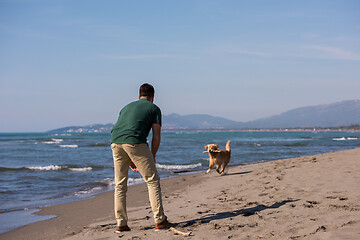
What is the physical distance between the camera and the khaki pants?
3.97 meters

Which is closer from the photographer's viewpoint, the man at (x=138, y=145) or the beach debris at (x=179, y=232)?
the beach debris at (x=179, y=232)

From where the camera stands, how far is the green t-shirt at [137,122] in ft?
13.0

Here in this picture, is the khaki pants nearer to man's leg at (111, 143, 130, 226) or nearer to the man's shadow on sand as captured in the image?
man's leg at (111, 143, 130, 226)

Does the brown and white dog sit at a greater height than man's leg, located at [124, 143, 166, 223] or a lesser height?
lesser

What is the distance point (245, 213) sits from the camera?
15.0ft

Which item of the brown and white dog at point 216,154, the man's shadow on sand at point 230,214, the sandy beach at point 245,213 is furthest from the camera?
the brown and white dog at point 216,154

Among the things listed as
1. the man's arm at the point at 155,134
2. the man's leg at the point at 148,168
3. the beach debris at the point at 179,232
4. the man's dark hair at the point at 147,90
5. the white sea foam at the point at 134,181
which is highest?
the man's dark hair at the point at 147,90

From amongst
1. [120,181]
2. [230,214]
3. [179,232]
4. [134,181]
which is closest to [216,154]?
[134,181]

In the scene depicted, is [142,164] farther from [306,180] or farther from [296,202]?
[306,180]

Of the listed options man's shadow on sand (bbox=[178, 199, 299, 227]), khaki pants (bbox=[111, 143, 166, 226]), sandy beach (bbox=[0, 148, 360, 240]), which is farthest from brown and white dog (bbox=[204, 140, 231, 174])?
khaki pants (bbox=[111, 143, 166, 226])

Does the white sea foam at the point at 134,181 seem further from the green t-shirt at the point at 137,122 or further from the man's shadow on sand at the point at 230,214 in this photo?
the green t-shirt at the point at 137,122

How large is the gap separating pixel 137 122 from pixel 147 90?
0.46 meters

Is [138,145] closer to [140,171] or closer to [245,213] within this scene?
[140,171]

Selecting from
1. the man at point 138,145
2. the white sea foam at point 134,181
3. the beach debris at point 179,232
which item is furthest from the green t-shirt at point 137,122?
the white sea foam at point 134,181
